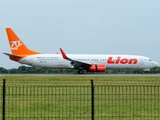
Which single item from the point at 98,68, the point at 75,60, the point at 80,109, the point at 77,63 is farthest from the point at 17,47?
the point at 80,109

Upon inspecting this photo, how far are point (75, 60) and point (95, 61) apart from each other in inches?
122

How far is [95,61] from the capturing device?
56.8 m

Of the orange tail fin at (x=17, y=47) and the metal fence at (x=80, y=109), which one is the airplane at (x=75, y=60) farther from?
the metal fence at (x=80, y=109)

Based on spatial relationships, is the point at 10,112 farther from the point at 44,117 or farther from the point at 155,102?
the point at 155,102

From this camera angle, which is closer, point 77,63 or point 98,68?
point 98,68

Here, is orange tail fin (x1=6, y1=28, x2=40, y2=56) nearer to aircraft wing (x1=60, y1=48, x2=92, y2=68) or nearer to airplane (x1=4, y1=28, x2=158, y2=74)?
airplane (x1=4, y1=28, x2=158, y2=74)

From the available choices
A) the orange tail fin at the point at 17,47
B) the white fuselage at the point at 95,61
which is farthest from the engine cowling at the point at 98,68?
the orange tail fin at the point at 17,47

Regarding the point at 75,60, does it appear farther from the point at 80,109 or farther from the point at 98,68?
the point at 80,109

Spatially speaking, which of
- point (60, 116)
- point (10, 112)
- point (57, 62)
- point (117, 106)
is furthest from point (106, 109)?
point (57, 62)

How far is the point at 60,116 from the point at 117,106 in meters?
Result: 3.15

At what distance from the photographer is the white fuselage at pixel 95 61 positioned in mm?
55719

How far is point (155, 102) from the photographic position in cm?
1755

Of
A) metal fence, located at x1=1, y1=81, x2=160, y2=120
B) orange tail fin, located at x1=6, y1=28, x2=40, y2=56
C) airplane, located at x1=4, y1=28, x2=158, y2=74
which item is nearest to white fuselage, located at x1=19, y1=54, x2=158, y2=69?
A: airplane, located at x1=4, y1=28, x2=158, y2=74

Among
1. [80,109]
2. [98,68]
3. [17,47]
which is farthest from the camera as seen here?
[17,47]
